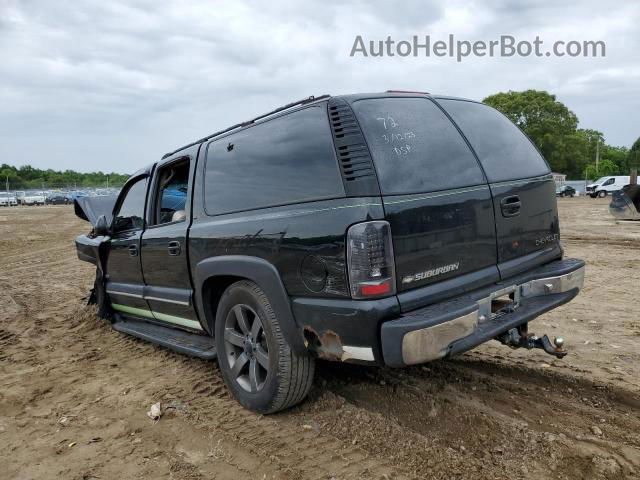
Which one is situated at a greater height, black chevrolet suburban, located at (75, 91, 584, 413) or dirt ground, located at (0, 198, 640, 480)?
black chevrolet suburban, located at (75, 91, 584, 413)

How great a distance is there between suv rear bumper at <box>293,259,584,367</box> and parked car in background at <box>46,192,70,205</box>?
2295 inches

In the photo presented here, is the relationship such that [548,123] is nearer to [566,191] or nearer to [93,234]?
[566,191]

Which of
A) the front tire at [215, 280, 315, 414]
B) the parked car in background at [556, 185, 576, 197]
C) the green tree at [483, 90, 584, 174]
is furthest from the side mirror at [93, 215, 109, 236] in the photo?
the green tree at [483, 90, 584, 174]

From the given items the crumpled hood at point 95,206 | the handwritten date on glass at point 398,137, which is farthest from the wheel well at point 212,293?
the crumpled hood at point 95,206

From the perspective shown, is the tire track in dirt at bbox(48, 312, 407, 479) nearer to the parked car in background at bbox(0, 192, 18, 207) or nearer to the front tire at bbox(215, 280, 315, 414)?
the front tire at bbox(215, 280, 315, 414)

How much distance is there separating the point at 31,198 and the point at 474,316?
192 feet

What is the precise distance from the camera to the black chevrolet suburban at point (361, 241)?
8.41ft

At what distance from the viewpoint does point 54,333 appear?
18.1 feet

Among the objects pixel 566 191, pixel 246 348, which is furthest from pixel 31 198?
pixel 246 348

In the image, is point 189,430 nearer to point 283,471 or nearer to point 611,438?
point 283,471

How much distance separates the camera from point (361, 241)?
252 cm

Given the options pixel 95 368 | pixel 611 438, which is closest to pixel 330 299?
pixel 611 438

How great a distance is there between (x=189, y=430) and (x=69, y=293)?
5.47m

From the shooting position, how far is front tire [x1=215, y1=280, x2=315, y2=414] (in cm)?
298
